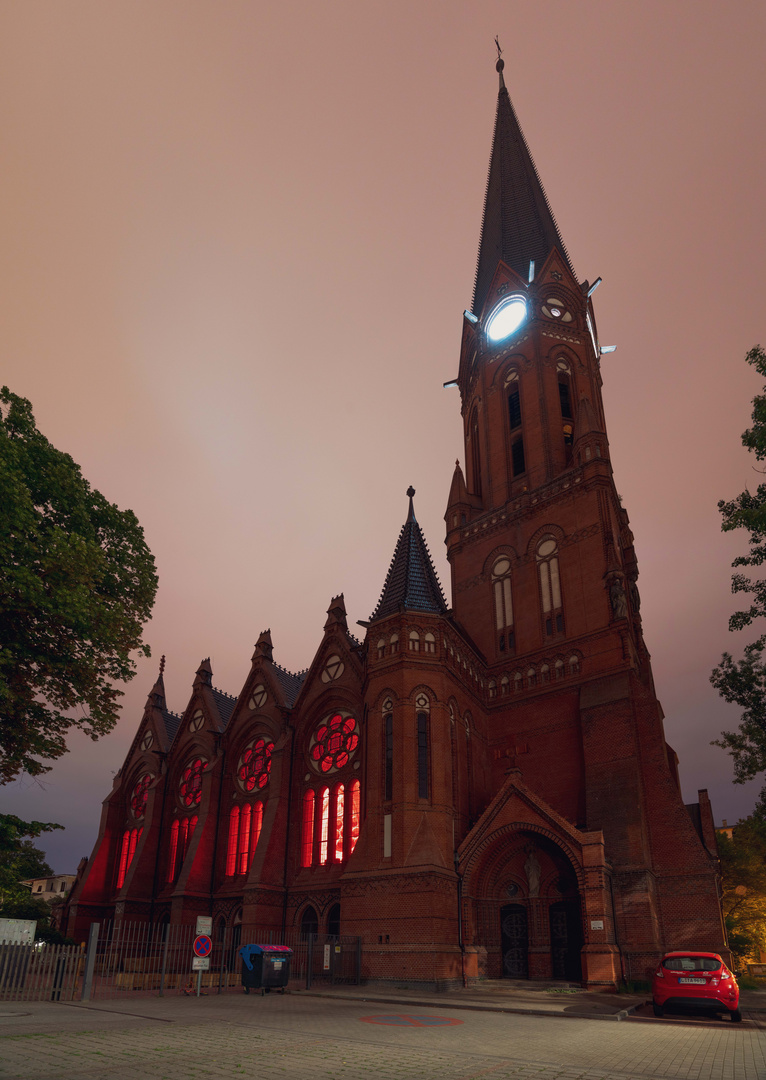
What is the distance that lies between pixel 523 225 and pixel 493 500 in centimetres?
2218

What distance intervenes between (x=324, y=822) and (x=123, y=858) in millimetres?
17283

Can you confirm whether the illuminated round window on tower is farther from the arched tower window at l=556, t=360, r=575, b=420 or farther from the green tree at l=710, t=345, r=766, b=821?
the green tree at l=710, t=345, r=766, b=821

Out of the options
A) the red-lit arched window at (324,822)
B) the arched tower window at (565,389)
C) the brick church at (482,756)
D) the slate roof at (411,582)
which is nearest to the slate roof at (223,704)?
the brick church at (482,756)

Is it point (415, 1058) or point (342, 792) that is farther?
point (342, 792)

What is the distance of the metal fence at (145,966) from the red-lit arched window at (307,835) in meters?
3.08

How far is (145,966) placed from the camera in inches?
1166

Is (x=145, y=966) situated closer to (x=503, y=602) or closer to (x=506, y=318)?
(x=503, y=602)

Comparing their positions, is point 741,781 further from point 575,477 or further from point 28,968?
point 28,968

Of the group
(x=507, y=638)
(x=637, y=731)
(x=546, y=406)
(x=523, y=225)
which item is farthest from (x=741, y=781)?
(x=523, y=225)

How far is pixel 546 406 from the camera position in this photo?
38688 millimetres

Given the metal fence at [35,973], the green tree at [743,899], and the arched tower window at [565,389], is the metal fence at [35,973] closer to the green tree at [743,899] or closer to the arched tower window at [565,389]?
the arched tower window at [565,389]

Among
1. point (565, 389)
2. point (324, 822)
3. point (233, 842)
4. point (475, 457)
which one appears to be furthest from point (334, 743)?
point (565, 389)

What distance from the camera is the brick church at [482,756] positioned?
24672 mm

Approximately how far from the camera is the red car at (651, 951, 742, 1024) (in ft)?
49.0
